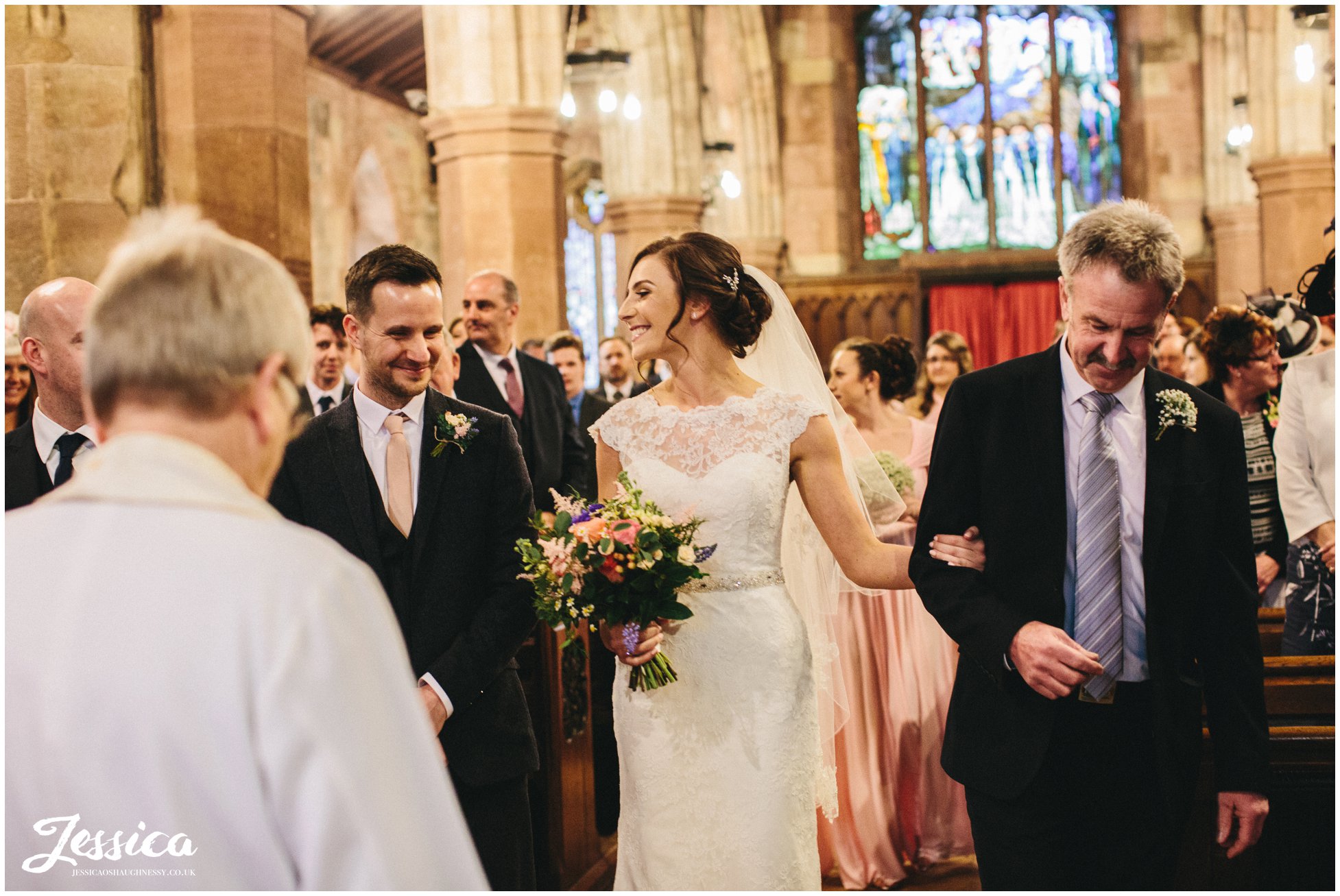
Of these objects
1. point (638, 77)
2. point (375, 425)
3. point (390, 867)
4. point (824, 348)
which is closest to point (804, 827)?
point (375, 425)

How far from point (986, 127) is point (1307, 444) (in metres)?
18.8

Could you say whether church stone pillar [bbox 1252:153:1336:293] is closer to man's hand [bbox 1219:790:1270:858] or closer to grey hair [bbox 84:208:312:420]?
man's hand [bbox 1219:790:1270:858]

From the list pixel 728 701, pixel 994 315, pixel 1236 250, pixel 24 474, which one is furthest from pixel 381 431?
pixel 1236 250

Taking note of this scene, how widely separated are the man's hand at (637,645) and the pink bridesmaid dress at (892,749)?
237 centimetres

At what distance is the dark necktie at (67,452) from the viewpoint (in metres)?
3.09

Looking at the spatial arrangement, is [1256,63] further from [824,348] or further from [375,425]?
[375,425]

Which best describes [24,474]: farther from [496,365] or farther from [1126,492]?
[496,365]

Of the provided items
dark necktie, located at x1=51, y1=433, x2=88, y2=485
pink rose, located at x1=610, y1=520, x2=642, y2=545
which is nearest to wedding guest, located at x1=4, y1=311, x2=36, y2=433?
dark necktie, located at x1=51, y1=433, x2=88, y2=485

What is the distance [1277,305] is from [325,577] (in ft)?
17.4

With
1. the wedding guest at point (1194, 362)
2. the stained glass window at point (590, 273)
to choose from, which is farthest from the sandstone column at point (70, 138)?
the stained glass window at point (590, 273)

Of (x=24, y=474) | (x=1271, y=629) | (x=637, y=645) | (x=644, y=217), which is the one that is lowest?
(x=1271, y=629)

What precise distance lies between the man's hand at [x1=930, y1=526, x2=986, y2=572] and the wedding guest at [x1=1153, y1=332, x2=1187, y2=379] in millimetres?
5794

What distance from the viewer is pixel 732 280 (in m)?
3.34

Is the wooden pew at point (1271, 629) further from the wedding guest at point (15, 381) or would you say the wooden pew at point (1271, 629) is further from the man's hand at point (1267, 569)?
the wedding guest at point (15, 381)
